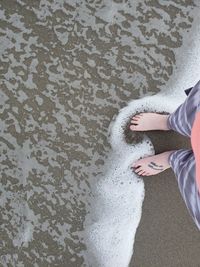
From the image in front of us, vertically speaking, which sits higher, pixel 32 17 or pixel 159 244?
pixel 32 17

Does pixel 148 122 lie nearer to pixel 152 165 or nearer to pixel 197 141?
pixel 152 165

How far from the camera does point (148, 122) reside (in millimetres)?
1308

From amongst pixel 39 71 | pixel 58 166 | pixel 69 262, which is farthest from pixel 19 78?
pixel 69 262

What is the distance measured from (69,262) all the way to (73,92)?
21.8 inches

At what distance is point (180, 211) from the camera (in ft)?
4.35

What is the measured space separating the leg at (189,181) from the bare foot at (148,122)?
0.56 ft

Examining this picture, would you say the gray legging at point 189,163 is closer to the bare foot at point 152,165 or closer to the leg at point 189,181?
the leg at point 189,181

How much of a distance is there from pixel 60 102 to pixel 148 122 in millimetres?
295

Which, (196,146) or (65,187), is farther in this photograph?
(65,187)

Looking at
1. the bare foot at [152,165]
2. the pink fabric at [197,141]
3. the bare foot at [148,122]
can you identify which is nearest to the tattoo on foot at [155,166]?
the bare foot at [152,165]

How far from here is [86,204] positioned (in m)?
1.32

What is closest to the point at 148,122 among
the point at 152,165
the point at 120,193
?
the point at 152,165

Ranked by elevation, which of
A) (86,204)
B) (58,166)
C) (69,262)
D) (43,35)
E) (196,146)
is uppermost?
(43,35)

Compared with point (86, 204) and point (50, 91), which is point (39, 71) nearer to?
point (50, 91)
